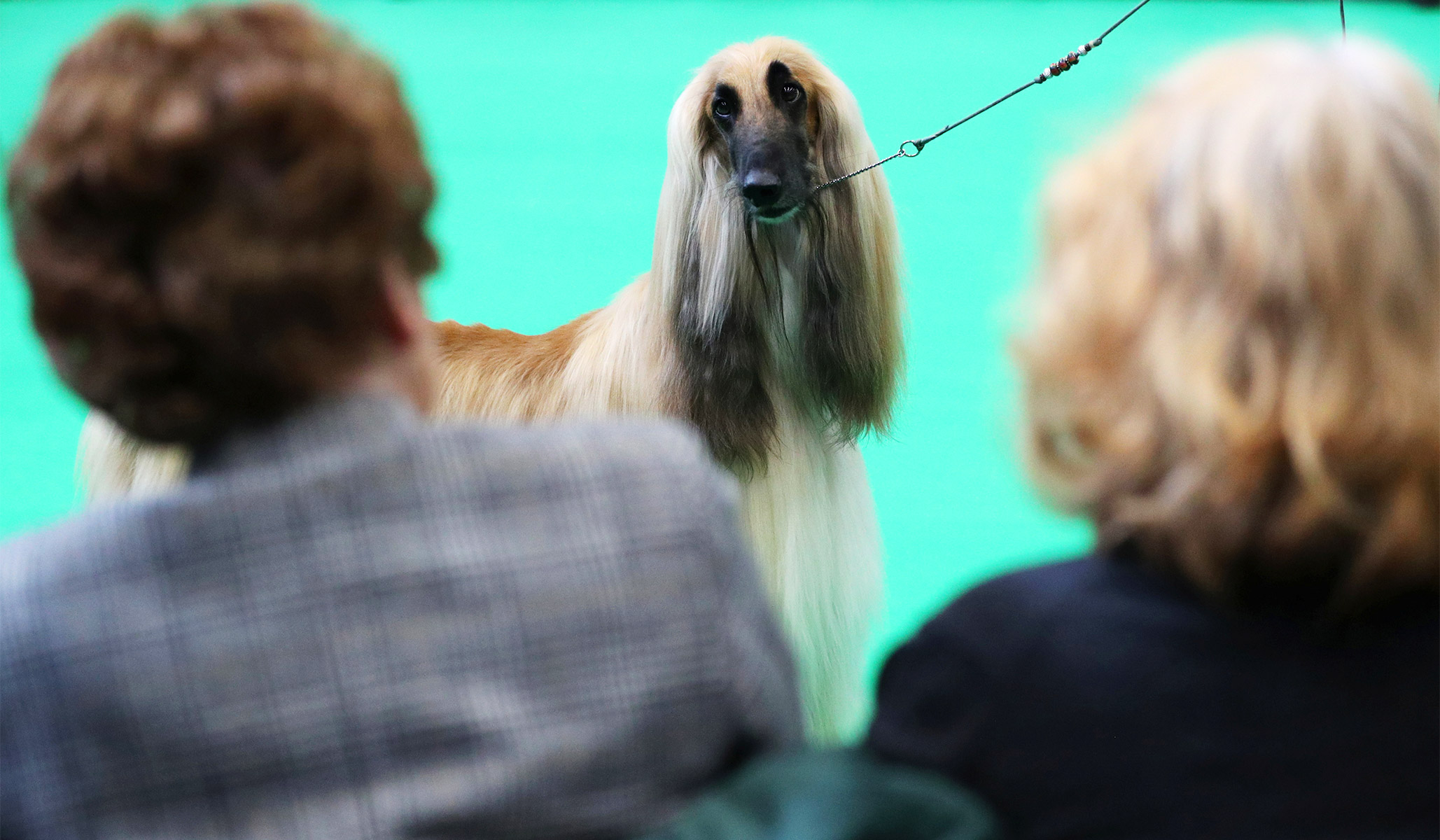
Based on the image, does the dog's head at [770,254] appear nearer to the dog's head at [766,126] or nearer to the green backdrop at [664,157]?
the dog's head at [766,126]

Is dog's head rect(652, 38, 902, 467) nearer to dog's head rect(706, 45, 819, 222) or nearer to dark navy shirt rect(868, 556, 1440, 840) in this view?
dog's head rect(706, 45, 819, 222)

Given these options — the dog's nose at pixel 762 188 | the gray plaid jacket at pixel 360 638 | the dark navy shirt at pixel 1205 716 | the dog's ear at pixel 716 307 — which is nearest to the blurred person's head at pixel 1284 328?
the dark navy shirt at pixel 1205 716

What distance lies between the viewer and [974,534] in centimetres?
301

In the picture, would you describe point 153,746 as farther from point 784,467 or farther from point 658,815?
point 784,467

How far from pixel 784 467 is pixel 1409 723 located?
1.45 m

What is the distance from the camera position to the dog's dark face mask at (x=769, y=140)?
201cm

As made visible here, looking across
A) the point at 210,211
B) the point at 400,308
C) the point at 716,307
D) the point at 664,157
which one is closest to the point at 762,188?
the point at 716,307

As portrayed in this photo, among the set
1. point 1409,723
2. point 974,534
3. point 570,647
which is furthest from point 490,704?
point 974,534

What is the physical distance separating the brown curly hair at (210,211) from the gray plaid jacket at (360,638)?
5 cm

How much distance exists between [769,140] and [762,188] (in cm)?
9

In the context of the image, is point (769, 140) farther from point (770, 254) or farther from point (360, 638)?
point (360, 638)

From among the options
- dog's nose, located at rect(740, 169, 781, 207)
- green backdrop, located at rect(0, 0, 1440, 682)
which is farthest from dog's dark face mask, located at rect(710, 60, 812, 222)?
green backdrop, located at rect(0, 0, 1440, 682)

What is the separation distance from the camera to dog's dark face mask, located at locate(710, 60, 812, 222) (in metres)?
2.01

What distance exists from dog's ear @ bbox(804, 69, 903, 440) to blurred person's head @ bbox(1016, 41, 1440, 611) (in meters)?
1.35
